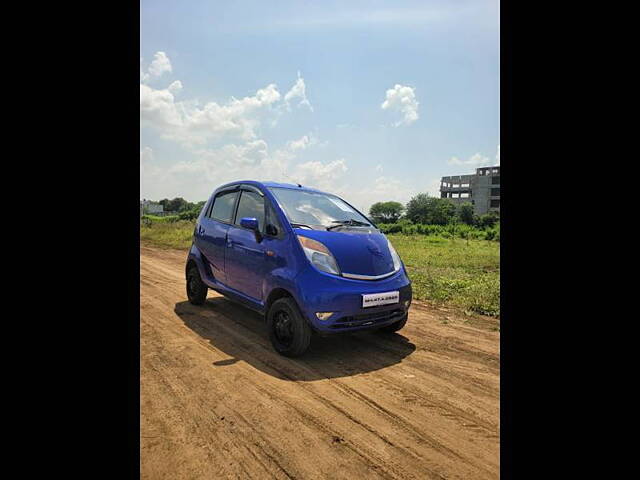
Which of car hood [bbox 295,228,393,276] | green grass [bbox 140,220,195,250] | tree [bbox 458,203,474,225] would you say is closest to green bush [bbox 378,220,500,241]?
tree [bbox 458,203,474,225]

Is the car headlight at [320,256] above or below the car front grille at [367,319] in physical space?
above

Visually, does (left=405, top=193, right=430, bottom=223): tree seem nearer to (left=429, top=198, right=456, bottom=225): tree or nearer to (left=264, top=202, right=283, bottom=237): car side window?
(left=429, top=198, right=456, bottom=225): tree

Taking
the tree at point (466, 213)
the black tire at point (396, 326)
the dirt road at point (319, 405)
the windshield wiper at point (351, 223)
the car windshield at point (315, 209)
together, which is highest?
the tree at point (466, 213)

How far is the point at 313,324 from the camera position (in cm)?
330

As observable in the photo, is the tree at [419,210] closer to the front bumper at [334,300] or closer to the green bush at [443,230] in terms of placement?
the green bush at [443,230]

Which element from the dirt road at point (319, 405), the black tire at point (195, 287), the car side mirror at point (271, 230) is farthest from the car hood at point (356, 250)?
the black tire at point (195, 287)

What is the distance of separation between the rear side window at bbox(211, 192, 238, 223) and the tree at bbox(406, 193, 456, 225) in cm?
2730

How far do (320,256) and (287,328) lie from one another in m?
0.80

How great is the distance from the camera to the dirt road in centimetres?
196

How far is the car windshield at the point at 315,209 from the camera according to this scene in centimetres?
386

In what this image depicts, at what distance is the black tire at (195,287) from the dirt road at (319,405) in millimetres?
812
